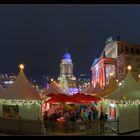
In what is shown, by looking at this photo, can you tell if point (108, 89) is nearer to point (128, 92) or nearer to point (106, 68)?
point (128, 92)

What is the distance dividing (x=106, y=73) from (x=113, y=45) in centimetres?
585

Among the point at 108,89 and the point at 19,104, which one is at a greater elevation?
the point at 108,89

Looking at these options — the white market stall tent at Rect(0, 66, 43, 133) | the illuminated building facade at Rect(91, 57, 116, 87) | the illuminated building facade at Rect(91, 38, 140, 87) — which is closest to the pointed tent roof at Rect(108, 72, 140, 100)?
the white market stall tent at Rect(0, 66, 43, 133)

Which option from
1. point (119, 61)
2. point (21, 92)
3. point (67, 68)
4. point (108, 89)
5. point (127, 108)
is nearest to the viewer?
point (127, 108)

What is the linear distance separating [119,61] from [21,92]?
4485 cm

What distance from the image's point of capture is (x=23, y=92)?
2025 centimetres

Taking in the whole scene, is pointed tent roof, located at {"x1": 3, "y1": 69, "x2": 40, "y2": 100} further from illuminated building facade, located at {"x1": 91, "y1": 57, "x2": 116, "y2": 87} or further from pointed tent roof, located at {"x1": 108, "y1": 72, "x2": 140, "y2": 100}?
illuminated building facade, located at {"x1": 91, "y1": 57, "x2": 116, "y2": 87}

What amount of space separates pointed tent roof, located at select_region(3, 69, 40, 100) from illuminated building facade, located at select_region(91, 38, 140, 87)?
129 ft

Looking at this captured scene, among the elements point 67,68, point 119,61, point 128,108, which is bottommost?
point 128,108

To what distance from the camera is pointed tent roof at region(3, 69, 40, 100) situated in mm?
20016

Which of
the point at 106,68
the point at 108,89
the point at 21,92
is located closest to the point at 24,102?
the point at 21,92

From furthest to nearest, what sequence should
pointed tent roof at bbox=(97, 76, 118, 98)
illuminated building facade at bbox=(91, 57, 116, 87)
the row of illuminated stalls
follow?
illuminated building facade at bbox=(91, 57, 116, 87), pointed tent roof at bbox=(97, 76, 118, 98), the row of illuminated stalls

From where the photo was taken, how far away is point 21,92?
2025cm
